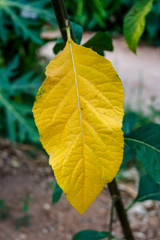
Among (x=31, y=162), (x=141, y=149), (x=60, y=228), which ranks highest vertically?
(x=141, y=149)

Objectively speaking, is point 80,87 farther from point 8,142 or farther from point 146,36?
point 146,36

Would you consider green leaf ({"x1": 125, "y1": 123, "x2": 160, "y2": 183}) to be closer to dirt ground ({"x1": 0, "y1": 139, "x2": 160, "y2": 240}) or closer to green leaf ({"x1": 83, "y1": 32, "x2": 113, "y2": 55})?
green leaf ({"x1": 83, "y1": 32, "x2": 113, "y2": 55})

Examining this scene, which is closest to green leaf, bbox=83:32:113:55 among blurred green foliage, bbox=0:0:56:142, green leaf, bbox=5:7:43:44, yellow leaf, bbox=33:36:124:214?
yellow leaf, bbox=33:36:124:214

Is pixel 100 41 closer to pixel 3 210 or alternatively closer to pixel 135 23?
pixel 135 23

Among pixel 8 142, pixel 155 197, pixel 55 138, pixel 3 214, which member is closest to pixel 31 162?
pixel 8 142

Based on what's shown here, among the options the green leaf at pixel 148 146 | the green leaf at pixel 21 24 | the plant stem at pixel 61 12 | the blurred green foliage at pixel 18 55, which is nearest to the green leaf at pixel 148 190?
the green leaf at pixel 148 146

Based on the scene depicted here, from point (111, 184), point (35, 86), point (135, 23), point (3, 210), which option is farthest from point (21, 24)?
point (111, 184)
